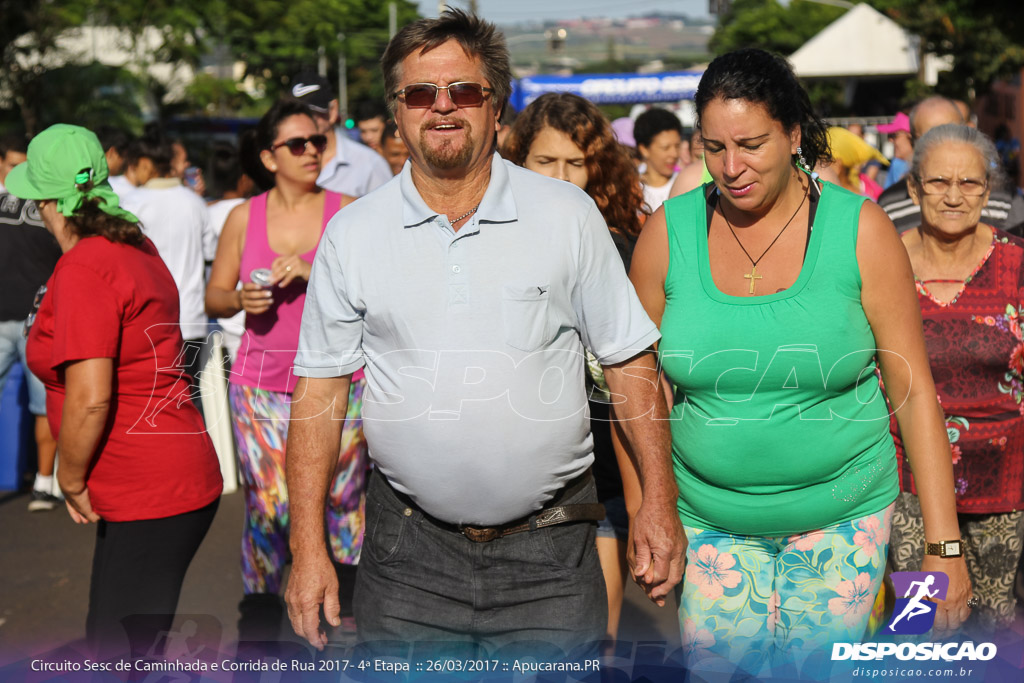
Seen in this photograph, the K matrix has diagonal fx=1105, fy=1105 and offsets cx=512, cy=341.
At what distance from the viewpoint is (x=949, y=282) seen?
156 inches

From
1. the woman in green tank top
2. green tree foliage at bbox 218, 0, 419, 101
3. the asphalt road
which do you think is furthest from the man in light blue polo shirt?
green tree foliage at bbox 218, 0, 419, 101

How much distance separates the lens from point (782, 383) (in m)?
2.93

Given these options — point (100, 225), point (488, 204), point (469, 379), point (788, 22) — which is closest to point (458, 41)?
point (488, 204)

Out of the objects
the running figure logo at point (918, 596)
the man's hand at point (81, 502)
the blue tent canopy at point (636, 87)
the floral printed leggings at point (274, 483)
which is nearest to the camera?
the running figure logo at point (918, 596)

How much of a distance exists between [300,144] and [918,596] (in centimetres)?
318

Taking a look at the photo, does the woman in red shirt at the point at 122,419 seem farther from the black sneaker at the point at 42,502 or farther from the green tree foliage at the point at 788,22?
the green tree foliage at the point at 788,22

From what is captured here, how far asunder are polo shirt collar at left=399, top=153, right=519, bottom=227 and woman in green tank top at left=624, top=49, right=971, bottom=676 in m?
0.51

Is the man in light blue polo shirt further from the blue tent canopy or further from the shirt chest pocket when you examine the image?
the blue tent canopy

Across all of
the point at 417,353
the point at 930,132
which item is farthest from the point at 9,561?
the point at 930,132

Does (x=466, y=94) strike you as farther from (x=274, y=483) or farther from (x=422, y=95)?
(x=274, y=483)

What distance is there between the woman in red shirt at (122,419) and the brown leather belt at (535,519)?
3.16ft

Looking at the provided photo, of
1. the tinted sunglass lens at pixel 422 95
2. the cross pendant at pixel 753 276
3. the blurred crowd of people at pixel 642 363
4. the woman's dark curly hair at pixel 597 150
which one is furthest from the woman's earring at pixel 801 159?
the tinted sunglass lens at pixel 422 95

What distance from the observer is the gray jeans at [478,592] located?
2.91 meters

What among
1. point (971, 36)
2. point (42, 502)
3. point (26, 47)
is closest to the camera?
point (42, 502)
